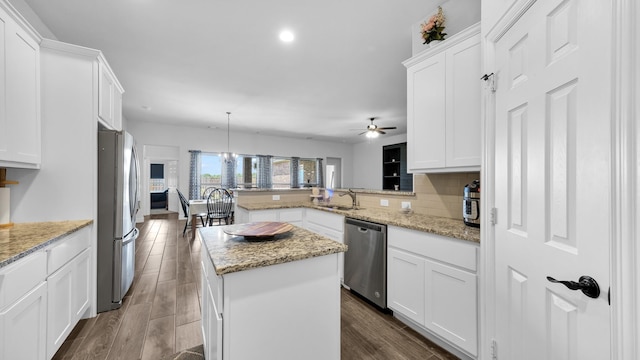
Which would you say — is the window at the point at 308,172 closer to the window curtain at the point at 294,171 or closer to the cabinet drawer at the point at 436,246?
the window curtain at the point at 294,171

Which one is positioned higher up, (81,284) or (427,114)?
(427,114)

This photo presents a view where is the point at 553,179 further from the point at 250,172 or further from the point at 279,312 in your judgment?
the point at 250,172

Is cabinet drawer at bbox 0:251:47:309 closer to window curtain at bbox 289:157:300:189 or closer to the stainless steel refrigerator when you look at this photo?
the stainless steel refrigerator

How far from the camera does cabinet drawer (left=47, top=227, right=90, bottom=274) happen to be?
156 centimetres

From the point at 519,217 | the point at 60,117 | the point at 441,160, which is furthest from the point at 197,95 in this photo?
the point at 519,217

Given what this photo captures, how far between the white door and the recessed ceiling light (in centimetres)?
192

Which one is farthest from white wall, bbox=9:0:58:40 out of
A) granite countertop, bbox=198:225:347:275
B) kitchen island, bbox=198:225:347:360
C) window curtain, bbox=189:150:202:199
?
window curtain, bbox=189:150:202:199

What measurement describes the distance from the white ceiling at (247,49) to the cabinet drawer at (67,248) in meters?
1.94

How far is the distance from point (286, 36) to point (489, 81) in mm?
2019

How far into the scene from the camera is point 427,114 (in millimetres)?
2078

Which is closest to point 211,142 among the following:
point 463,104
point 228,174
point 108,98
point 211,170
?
point 211,170

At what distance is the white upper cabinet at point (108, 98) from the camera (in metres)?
2.20

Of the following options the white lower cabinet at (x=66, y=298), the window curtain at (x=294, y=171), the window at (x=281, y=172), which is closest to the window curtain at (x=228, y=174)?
the window at (x=281, y=172)

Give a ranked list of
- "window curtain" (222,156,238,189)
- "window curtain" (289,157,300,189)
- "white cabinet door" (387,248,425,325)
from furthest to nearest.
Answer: "window curtain" (289,157,300,189), "window curtain" (222,156,238,189), "white cabinet door" (387,248,425,325)
